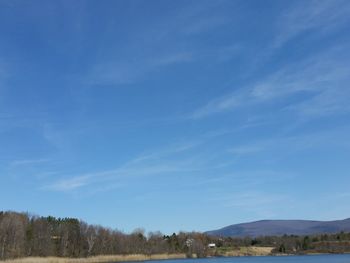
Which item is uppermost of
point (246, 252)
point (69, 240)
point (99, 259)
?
point (69, 240)

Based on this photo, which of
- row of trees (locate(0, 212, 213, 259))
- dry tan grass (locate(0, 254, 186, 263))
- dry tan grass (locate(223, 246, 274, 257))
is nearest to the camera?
dry tan grass (locate(0, 254, 186, 263))

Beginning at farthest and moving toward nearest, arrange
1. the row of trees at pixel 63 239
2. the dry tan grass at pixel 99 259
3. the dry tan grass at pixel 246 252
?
the dry tan grass at pixel 246 252
the row of trees at pixel 63 239
the dry tan grass at pixel 99 259

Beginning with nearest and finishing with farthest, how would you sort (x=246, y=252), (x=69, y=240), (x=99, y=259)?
(x=99, y=259) → (x=69, y=240) → (x=246, y=252)

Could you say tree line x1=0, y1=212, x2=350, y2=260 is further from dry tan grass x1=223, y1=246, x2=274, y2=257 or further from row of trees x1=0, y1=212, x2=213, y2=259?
dry tan grass x1=223, y1=246, x2=274, y2=257

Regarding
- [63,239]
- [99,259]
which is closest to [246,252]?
[99,259]

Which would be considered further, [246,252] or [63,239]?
[246,252]

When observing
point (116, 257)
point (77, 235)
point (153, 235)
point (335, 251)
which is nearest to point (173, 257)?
point (153, 235)

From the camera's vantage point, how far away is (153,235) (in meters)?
156

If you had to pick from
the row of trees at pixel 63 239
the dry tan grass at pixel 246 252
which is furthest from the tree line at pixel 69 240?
the dry tan grass at pixel 246 252

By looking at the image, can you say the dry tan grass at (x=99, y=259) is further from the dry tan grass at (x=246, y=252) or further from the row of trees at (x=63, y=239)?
the dry tan grass at (x=246, y=252)

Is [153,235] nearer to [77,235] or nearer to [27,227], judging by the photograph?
[77,235]

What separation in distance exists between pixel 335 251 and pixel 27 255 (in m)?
131

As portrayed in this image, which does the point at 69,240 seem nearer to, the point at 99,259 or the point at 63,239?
the point at 63,239

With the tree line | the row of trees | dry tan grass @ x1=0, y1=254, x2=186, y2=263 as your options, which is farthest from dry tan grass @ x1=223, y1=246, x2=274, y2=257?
the row of trees
